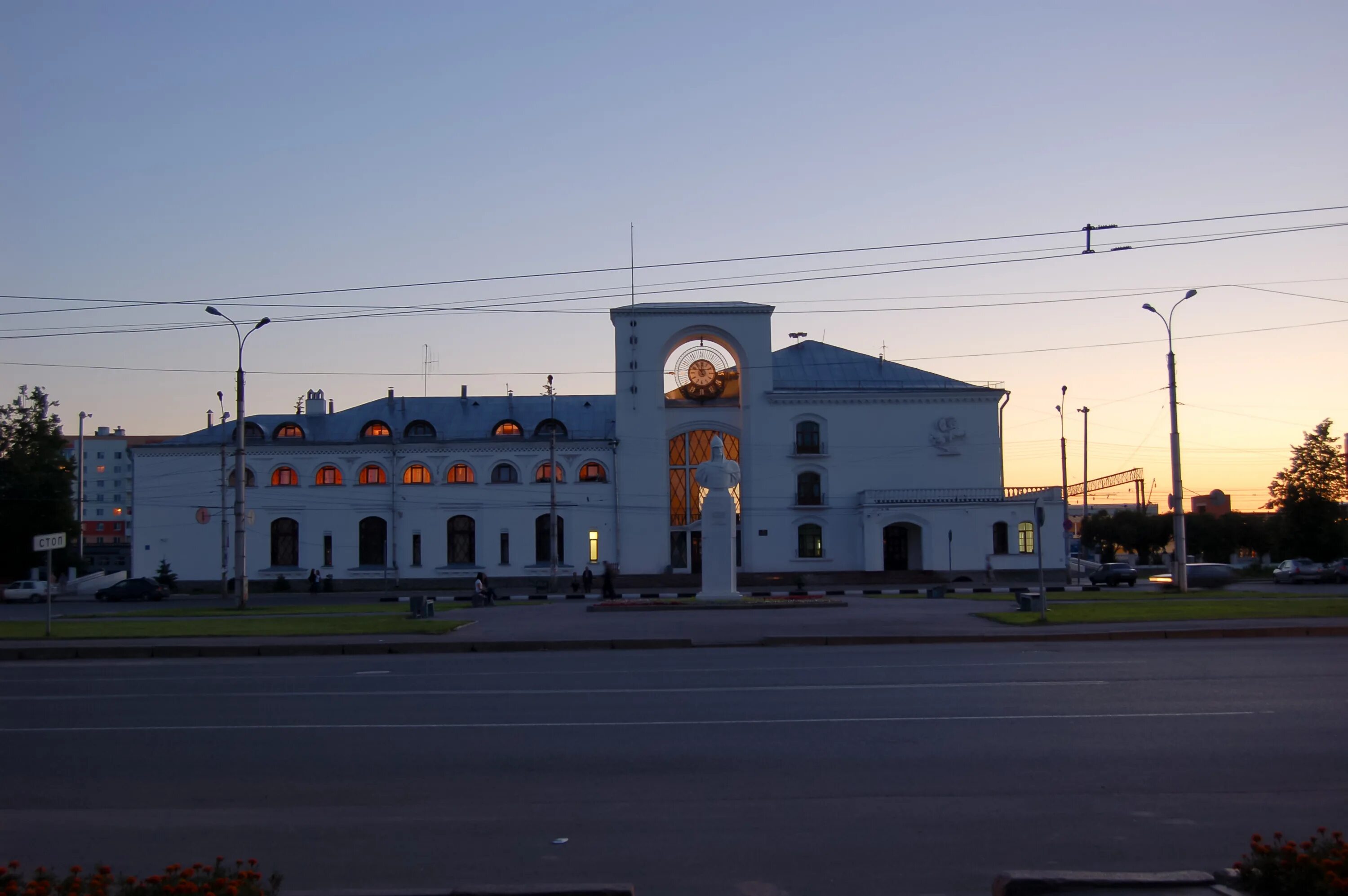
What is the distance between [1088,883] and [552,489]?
48.5m

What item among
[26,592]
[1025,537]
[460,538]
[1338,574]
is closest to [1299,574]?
[1338,574]

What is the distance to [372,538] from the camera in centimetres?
5794

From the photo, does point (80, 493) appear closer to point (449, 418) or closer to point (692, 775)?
point (449, 418)

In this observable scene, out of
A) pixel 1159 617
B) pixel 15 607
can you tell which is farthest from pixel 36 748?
pixel 15 607

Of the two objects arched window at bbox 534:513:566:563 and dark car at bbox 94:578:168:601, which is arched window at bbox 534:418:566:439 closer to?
arched window at bbox 534:513:566:563

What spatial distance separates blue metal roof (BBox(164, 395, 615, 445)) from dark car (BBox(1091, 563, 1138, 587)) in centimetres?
2682

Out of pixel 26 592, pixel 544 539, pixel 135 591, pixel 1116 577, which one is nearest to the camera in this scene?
pixel 1116 577

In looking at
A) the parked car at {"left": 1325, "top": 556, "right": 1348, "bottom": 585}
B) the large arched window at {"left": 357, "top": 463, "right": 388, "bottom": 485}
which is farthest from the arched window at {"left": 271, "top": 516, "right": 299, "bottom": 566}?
the parked car at {"left": 1325, "top": 556, "right": 1348, "bottom": 585}

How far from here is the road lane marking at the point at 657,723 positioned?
36.9 feet

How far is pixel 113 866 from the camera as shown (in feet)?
22.3

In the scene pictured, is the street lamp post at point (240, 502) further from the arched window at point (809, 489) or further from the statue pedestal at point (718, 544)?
the arched window at point (809, 489)

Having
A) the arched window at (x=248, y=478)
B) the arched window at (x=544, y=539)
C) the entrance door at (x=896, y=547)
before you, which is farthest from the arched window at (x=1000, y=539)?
the arched window at (x=248, y=478)

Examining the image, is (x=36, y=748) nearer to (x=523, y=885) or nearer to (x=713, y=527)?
(x=523, y=885)

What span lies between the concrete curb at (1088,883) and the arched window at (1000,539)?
5142 centimetres
